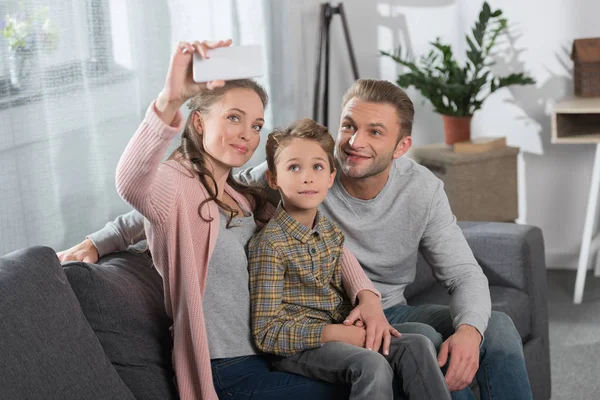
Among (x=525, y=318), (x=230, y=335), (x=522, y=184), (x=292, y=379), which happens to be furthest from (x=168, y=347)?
(x=522, y=184)

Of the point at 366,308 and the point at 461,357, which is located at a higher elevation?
the point at 366,308

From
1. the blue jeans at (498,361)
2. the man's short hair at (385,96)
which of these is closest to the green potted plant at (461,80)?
the man's short hair at (385,96)

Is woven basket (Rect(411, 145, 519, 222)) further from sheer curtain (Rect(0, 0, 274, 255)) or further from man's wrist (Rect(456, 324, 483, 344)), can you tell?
man's wrist (Rect(456, 324, 483, 344))

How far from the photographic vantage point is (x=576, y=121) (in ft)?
11.5

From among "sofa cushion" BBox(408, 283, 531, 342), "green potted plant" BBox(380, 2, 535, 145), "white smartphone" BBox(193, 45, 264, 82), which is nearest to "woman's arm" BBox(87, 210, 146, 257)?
"white smartphone" BBox(193, 45, 264, 82)

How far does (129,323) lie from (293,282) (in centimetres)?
34

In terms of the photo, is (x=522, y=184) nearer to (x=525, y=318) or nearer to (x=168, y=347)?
(x=525, y=318)

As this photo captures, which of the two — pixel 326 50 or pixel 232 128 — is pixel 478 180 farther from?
pixel 232 128

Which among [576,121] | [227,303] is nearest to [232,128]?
[227,303]

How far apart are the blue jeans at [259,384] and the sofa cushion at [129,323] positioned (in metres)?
0.12

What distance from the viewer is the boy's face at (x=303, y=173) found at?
1747mm

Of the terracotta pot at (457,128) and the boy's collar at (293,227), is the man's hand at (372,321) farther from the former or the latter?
the terracotta pot at (457,128)

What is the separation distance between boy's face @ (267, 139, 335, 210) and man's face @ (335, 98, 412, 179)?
26cm

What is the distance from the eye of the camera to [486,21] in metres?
3.56
